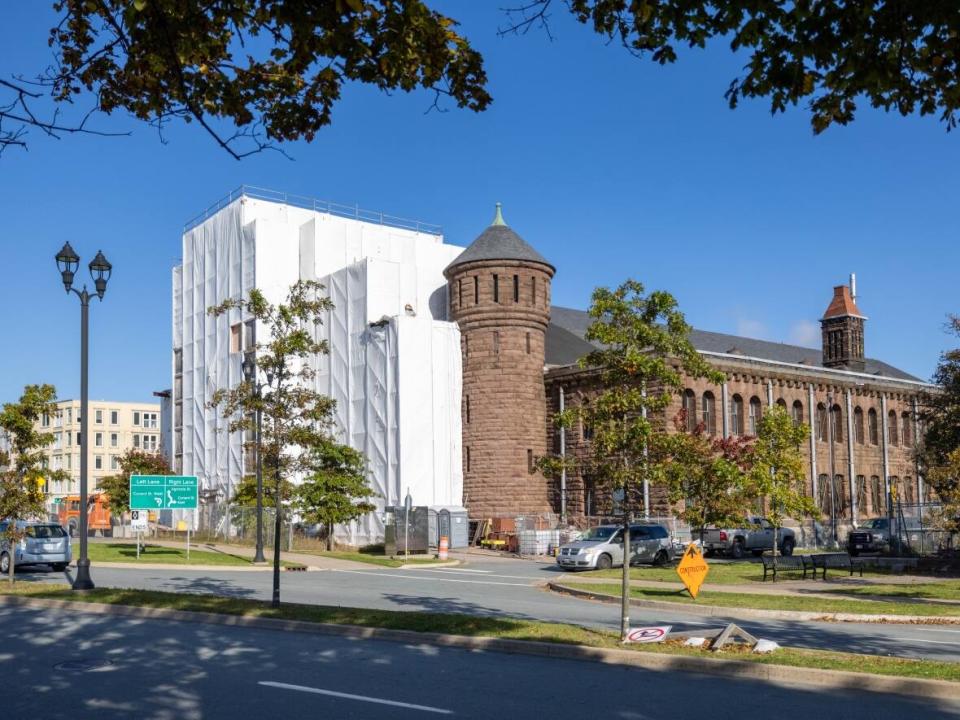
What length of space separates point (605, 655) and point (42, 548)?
22.5 metres

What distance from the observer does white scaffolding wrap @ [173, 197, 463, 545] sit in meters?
47.7

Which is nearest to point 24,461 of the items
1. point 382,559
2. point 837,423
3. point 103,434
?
point 382,559

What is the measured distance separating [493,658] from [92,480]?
117m

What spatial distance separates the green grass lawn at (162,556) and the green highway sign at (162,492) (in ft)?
5.86

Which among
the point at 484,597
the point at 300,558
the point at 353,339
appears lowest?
the point at 300,558

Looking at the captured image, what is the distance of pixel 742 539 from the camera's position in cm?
4031

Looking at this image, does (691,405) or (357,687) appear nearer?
(357,687)

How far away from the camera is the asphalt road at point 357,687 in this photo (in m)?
8.86

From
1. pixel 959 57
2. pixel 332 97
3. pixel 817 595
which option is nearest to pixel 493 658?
pixel 332 97

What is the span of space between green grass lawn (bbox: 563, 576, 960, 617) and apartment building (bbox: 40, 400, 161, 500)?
323 ft

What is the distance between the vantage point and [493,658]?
39.9 ft

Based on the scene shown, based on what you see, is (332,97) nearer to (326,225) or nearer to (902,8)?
(902,8)

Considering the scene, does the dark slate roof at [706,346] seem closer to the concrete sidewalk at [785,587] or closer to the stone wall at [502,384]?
A: the stone wall at [502,384]

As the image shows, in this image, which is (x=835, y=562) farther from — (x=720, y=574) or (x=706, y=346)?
(x=706, y=346)
